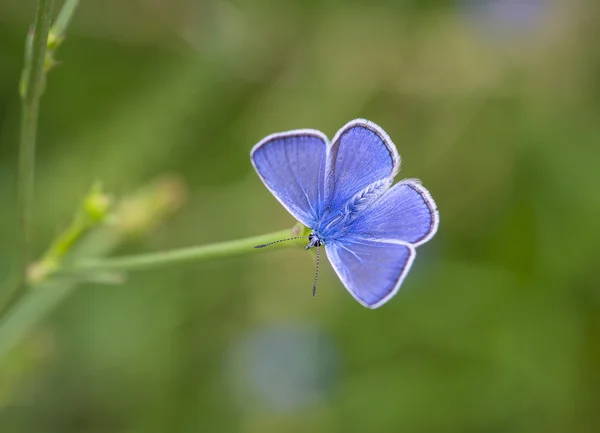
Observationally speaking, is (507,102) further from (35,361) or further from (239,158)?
(35,361)

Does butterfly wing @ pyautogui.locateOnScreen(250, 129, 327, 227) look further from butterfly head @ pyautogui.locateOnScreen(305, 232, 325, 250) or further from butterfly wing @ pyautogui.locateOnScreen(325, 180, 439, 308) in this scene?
butterfly wing @ pyautogui.locateOnScreen(325, 180, 439, 308)

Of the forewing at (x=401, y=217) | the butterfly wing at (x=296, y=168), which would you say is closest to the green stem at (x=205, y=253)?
the butterfly wing at (x=296, y=168)

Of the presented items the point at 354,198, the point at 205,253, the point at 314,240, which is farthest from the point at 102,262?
the point at 354,198

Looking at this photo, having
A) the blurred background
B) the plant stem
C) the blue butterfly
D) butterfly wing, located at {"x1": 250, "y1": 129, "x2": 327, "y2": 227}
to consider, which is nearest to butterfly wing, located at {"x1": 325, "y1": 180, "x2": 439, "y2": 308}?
the blue butterfly

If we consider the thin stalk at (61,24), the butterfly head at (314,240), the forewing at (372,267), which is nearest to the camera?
the forewing at (372,267)

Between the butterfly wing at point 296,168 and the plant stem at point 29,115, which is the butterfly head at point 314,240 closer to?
the butterfly wing at point 296,168

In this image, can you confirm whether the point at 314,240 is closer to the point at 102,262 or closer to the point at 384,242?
the point at 384,242
